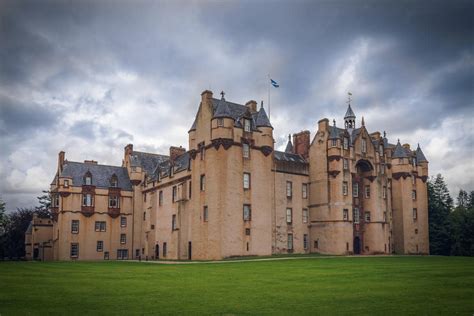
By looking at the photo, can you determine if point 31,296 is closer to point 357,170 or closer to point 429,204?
point 357,170

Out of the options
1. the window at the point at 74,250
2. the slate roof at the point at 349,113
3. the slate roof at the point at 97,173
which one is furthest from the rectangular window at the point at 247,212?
the window at the point at 74,250

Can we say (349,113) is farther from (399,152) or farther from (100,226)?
(100,226)

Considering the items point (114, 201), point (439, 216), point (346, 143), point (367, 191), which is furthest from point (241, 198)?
point (439, 216)

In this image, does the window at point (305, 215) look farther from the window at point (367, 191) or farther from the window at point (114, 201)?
the window at point (114, 201)

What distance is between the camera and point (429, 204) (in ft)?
266

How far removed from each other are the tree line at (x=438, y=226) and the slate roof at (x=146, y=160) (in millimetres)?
20975

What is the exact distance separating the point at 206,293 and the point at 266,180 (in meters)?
38.5

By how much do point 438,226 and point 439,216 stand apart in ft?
8.16

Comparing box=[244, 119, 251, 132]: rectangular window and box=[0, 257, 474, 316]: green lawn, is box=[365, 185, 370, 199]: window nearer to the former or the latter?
box=[244, 119, 251, 132]: rectangular window

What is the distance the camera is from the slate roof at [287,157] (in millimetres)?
64769

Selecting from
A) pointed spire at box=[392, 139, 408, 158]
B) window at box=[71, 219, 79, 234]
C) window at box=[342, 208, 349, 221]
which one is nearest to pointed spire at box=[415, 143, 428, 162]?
pointed spire at box=[392, 139, 408, 158]

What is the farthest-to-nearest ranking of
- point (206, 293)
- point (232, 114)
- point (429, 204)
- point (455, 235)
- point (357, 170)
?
1. point (429, 204)
2. point (455, 235)
3. point (357, 170)
4. point (232, 114)
5. point (206, 293)

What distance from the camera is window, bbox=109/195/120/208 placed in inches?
2970

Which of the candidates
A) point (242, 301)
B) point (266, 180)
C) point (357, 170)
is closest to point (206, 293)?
point (242, 301)
